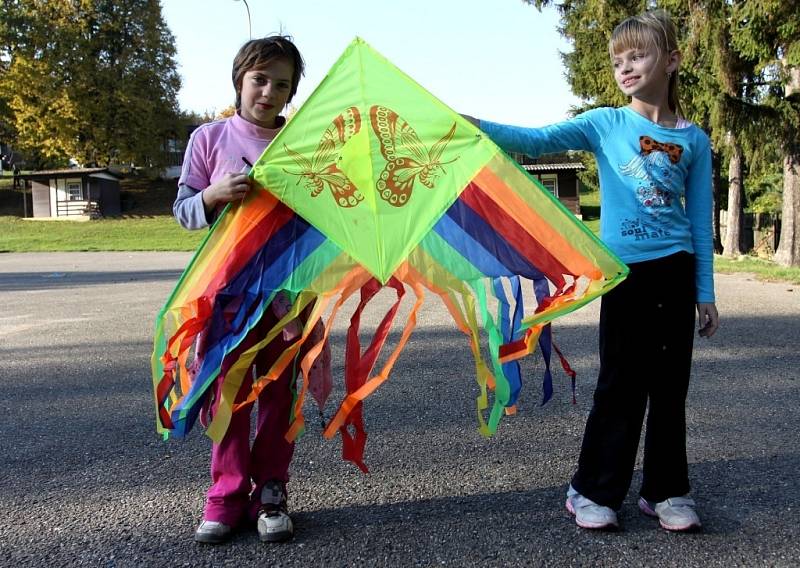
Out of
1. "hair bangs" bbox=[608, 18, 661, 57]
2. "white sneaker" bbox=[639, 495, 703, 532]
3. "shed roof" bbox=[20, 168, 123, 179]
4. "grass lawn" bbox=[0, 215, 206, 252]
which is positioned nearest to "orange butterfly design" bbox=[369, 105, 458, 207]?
"hair bangs" bbox=[608, 18, 661, 57]

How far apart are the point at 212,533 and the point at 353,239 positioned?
3.91 ft

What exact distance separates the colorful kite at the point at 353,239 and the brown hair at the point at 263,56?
0.25 m

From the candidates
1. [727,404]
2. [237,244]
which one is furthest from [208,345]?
[727,404]

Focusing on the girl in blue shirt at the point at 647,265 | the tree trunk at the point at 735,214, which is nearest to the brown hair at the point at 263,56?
the girl in blue shirt at the point at 647,265

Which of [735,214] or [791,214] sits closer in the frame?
[791,214]

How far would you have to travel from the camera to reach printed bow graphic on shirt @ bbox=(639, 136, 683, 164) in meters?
2.57

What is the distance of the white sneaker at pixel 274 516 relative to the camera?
2.50m

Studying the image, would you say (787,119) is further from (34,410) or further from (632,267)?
(34,410)

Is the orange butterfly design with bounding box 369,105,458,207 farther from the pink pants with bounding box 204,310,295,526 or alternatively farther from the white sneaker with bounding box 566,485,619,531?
the white sneaker with bounding box 566,485,619,531

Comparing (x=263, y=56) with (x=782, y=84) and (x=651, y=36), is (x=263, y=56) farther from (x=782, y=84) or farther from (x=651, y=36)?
(x=782, y=84)

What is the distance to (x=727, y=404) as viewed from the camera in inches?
166

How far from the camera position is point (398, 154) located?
2549 mm

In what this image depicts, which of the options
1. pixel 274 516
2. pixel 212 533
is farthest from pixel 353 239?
pixel 212 533

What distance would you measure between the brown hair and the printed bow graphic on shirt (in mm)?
1384
